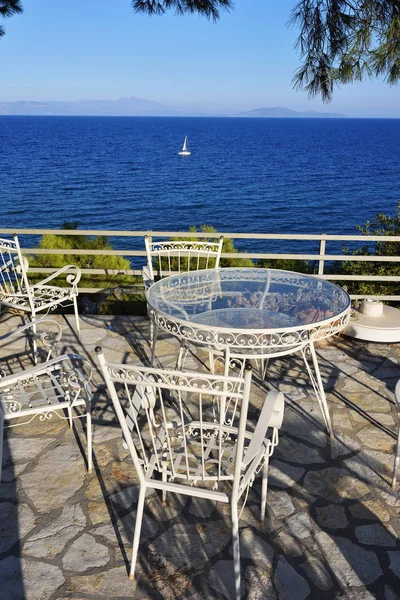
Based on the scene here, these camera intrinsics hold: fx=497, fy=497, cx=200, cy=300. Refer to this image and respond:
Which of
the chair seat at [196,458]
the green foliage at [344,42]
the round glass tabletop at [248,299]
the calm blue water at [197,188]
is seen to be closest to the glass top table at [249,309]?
the round glass tabletop at [248,299]

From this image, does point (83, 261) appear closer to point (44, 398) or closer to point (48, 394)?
point (48, 394)

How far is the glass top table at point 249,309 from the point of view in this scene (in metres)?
2.47

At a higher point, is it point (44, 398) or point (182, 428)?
point (182, 428)

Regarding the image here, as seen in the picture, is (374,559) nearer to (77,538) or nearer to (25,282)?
(77,538)

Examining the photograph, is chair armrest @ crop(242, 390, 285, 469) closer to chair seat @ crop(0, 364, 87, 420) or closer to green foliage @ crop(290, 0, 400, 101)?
chair seat @ crop(0, 364, 87, 420)

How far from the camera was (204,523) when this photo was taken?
7.21ft

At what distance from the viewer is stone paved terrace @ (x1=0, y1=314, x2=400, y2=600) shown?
1888 millimetres

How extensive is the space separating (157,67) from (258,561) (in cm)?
5068

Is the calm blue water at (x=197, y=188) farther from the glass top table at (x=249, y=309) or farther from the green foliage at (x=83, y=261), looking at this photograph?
the glass top table at (x=249, y=309)

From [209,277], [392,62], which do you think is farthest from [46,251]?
[392,62]

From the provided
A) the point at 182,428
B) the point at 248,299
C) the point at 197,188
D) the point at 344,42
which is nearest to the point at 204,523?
the point at 182,428

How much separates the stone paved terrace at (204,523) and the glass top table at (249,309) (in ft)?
2.23

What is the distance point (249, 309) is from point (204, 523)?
3.95ft

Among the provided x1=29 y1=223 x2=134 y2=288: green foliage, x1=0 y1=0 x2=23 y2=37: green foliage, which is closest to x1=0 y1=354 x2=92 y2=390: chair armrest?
x1=0 y1=0 x2=23 y2=37: green foliage
